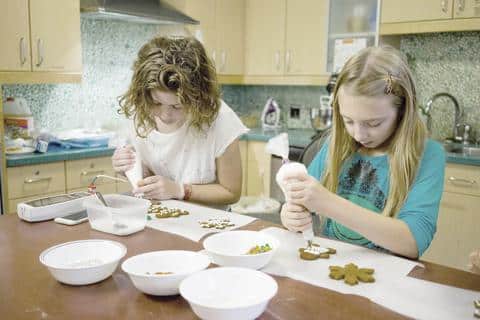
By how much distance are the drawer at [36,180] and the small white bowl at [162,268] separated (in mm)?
1743

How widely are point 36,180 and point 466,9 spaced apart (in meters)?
2.57

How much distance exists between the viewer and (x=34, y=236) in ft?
4.17

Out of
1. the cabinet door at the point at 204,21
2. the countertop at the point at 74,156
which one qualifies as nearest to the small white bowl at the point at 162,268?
the countertop at the point at 74,156

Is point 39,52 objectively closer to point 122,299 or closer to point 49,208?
point 49,208

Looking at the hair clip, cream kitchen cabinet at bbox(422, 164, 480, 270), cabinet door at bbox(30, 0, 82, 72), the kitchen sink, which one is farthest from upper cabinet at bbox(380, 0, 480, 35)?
cabinet door at bbox(30, 0, 82, 72)

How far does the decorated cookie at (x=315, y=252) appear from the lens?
3.64 ft

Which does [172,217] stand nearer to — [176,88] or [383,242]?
[176,88]

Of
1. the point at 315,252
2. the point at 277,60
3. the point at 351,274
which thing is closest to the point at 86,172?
the point at 277,60

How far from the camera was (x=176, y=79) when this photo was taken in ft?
4.98

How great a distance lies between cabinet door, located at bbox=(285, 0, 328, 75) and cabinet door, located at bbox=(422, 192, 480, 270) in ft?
4.37

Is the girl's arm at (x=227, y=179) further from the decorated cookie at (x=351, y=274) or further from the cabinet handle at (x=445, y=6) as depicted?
the cabinet handle at (x=445, y=6)

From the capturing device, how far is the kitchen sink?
8.87ft

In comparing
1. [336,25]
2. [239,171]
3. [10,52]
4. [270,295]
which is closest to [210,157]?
[239,171]

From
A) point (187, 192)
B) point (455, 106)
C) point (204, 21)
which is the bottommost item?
point (187, 192)
